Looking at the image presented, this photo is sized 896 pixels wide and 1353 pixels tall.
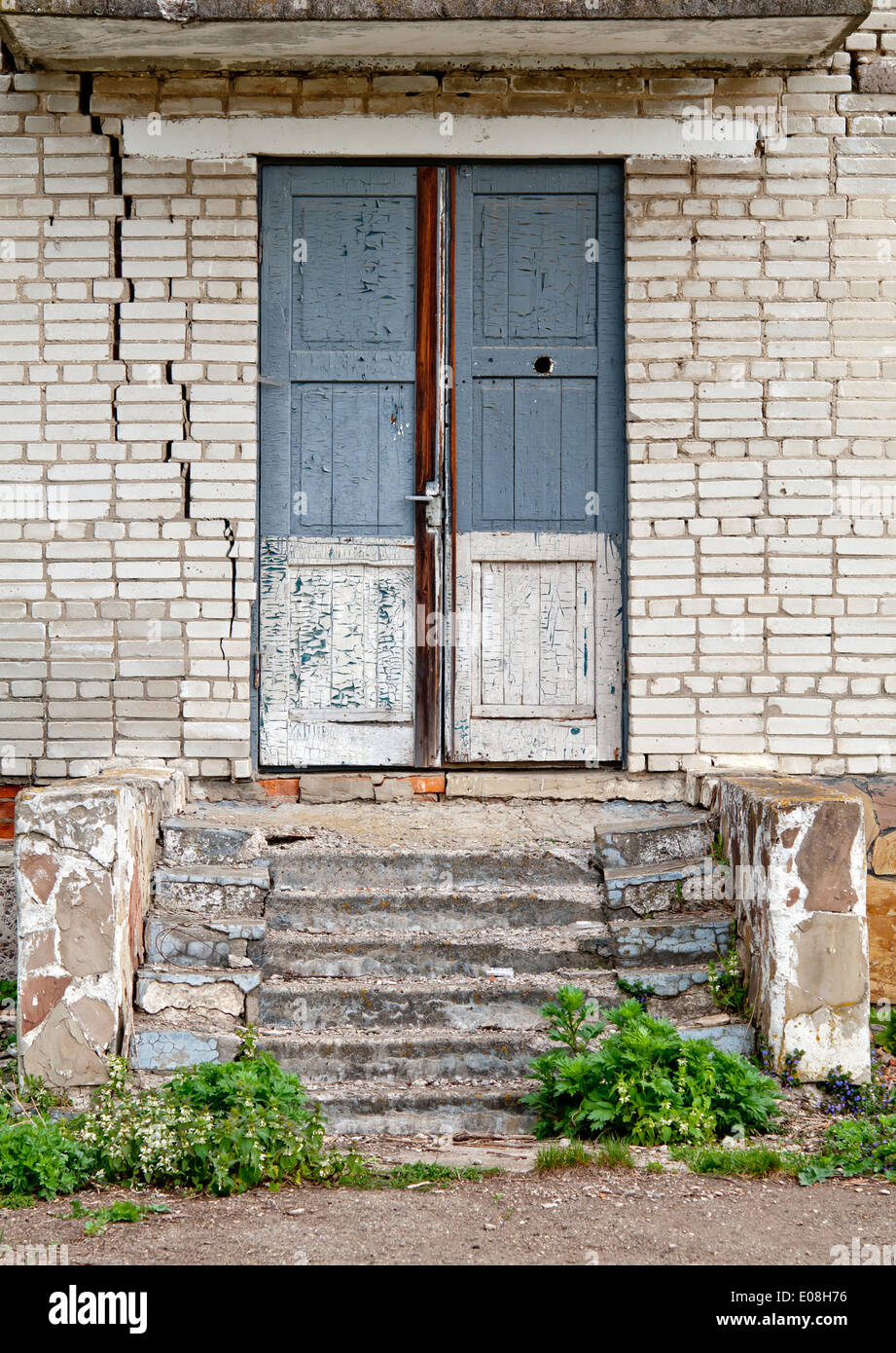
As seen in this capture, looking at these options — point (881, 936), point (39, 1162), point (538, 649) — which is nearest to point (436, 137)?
point (538, 649)

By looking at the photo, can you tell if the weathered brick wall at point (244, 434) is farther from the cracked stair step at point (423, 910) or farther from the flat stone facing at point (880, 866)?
the cracked stair step at point (423, 910)

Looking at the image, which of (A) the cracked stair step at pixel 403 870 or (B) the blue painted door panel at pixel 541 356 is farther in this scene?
(B) the blue painted door panel at pixel 541 356

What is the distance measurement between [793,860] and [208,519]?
2.80 meters

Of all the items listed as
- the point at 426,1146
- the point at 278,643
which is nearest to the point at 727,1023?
the point at 426,1146

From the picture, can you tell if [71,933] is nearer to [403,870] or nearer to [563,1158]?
[403,870]

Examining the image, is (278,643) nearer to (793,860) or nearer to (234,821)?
(234,821)

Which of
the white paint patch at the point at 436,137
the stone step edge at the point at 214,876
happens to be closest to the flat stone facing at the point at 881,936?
the stone step edge at the point at 214,876

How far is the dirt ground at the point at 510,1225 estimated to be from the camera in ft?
10.2

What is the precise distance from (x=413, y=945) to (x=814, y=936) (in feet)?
4.56

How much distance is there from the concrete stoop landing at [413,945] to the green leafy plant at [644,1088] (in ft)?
0.60

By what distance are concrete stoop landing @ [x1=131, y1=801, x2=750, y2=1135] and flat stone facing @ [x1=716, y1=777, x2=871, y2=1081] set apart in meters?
0.21

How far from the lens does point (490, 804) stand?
534 centimetres

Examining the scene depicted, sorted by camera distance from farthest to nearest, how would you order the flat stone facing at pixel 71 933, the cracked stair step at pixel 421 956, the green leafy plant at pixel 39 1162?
the cracked stair step at pixel 421 956
the flat stone facing at pixel 71 933
the green leafy plant at pixel 39 1162

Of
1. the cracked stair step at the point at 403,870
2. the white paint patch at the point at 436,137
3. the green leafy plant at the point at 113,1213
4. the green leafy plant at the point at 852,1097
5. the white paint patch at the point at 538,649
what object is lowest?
the green leafy plant at the point at 113,1213
